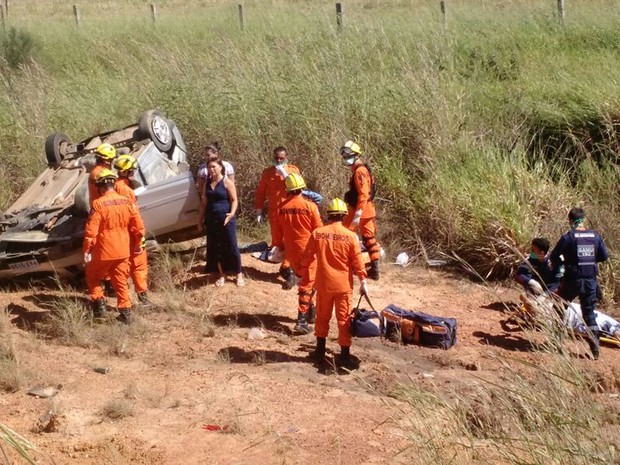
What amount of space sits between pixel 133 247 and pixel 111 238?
1.47 feet

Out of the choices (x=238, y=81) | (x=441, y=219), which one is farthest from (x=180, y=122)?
(x=441, y=219)

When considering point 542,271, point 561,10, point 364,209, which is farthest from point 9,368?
point 561,10

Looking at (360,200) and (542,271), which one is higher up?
(360,200)

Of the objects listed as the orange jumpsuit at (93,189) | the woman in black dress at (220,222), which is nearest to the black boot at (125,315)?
the orange jumpsuit at (93,189)

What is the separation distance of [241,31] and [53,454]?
1342 centimetres

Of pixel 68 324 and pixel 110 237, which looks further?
pixel 68 324

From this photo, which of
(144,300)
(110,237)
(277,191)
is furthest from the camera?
(277,191)

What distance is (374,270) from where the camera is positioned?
11.5 m

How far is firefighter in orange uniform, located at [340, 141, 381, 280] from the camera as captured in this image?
10875 millimetres

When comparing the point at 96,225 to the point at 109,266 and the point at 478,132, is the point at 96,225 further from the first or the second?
the point at 478,132

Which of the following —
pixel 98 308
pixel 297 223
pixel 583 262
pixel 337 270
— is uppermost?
pixel 297 223

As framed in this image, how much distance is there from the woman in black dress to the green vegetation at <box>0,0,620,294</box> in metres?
2.58

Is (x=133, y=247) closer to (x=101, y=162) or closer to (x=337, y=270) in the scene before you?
(x=101, y=162)

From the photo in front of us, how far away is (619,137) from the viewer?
1277cm
